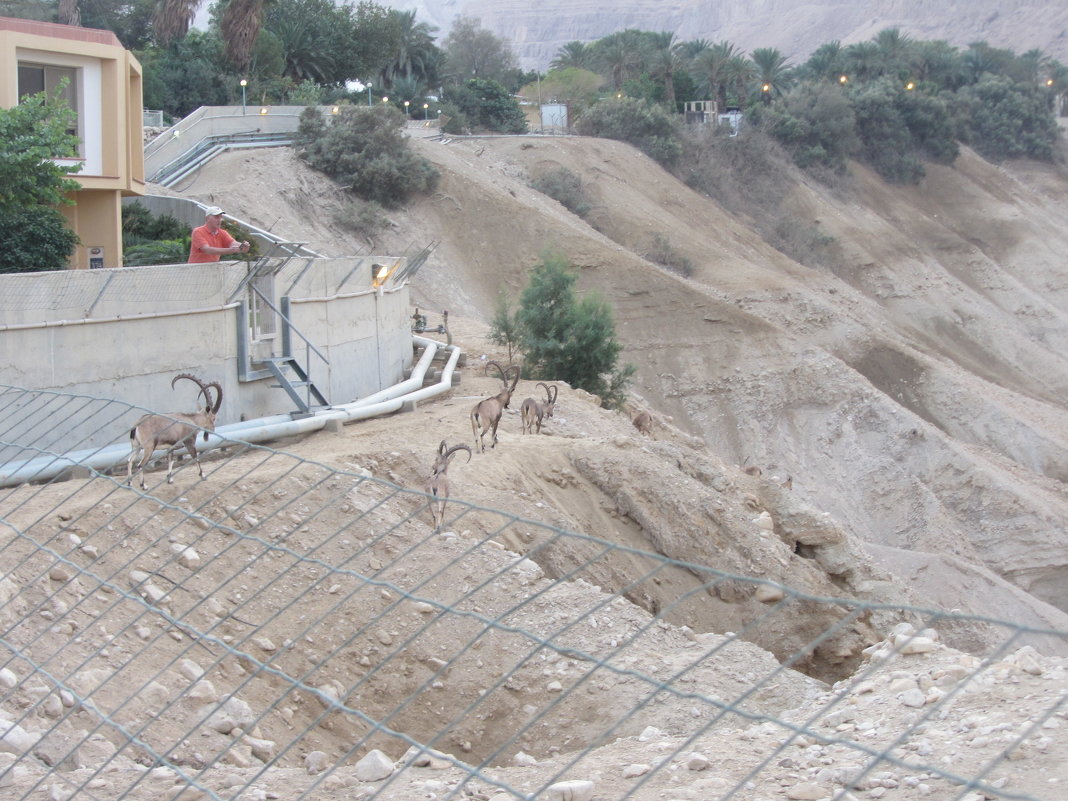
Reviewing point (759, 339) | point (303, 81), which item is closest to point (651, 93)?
point (303, 81)

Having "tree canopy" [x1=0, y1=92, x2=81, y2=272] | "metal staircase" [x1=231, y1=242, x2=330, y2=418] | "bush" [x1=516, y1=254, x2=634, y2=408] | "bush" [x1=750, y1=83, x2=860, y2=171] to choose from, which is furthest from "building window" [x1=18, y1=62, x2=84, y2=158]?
"bush" [x1=750, y1=83, x2=860, y2=171]

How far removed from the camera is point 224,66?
195ft

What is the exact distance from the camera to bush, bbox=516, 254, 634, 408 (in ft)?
98.0

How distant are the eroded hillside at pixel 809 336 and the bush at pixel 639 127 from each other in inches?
102

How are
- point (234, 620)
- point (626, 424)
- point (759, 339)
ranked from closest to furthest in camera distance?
point (234, 620)
point (626, 424)
point (759, 339)

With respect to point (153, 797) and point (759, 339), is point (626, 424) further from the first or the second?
point (759, 339)

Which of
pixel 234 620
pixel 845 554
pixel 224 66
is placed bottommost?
pixel 845 554

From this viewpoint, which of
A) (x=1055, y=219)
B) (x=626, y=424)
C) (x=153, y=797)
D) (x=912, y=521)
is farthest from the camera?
(x=1055, y=219)

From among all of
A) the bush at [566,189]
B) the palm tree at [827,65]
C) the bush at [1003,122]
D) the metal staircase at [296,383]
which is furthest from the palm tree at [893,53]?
the metal staircase at [296,383]

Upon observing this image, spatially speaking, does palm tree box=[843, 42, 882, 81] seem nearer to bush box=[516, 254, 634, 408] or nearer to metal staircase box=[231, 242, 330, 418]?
bush box=[516, 254, 634, 408]

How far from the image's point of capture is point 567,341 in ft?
98.1

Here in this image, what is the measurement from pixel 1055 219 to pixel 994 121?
37.6 ft

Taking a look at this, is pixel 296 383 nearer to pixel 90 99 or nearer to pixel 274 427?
pixel 274 427

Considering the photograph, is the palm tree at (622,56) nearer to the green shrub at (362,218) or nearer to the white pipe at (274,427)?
the green shrub at (362,218)
